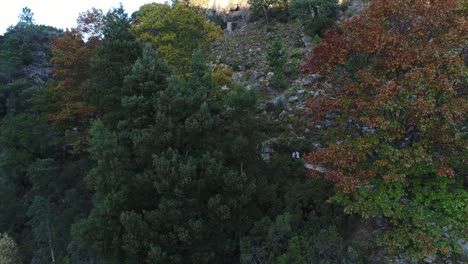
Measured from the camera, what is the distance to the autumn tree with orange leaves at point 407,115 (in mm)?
7723

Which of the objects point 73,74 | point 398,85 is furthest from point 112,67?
point 398,85

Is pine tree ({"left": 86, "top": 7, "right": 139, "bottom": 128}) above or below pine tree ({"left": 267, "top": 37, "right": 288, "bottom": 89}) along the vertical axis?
above

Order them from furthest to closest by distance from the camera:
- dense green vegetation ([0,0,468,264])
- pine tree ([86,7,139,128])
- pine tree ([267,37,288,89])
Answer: pine tree ([267,37,288,89]) → pine tree ([86,7,139,128]) → dense green vegetation ([0,0,468,264])

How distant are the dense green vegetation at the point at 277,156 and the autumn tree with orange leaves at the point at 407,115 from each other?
0.04m

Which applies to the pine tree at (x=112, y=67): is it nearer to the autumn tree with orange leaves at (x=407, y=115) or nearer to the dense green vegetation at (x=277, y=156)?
the dense green vegetation at (x=277, y=156)

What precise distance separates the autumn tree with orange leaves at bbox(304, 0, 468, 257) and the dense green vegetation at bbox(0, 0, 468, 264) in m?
0.04

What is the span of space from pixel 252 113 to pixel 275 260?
563 cm

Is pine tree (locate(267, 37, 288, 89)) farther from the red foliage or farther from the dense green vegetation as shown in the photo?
the red foliage

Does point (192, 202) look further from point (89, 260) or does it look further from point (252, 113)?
point (89, 260)

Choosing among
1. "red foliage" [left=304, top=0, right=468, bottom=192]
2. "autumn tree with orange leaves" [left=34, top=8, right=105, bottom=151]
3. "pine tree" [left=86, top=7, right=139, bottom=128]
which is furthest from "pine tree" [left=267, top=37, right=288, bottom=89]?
"red foliage" [left=304, top=0, right=468, bottom=192]

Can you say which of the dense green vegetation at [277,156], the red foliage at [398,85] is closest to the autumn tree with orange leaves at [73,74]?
the dense green vegetation at [277,156]

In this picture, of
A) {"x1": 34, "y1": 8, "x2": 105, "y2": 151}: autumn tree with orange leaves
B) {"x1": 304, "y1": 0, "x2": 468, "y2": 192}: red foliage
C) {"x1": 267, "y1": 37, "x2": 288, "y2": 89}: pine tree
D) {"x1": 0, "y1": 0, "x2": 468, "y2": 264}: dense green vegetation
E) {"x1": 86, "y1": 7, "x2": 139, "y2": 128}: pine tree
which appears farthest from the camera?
{"x1": 267, "y1": 37, "x2": 288, "y2": 89}: pine tree

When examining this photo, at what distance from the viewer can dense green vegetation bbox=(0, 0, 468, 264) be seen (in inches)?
316

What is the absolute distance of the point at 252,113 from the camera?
13.0 meters
